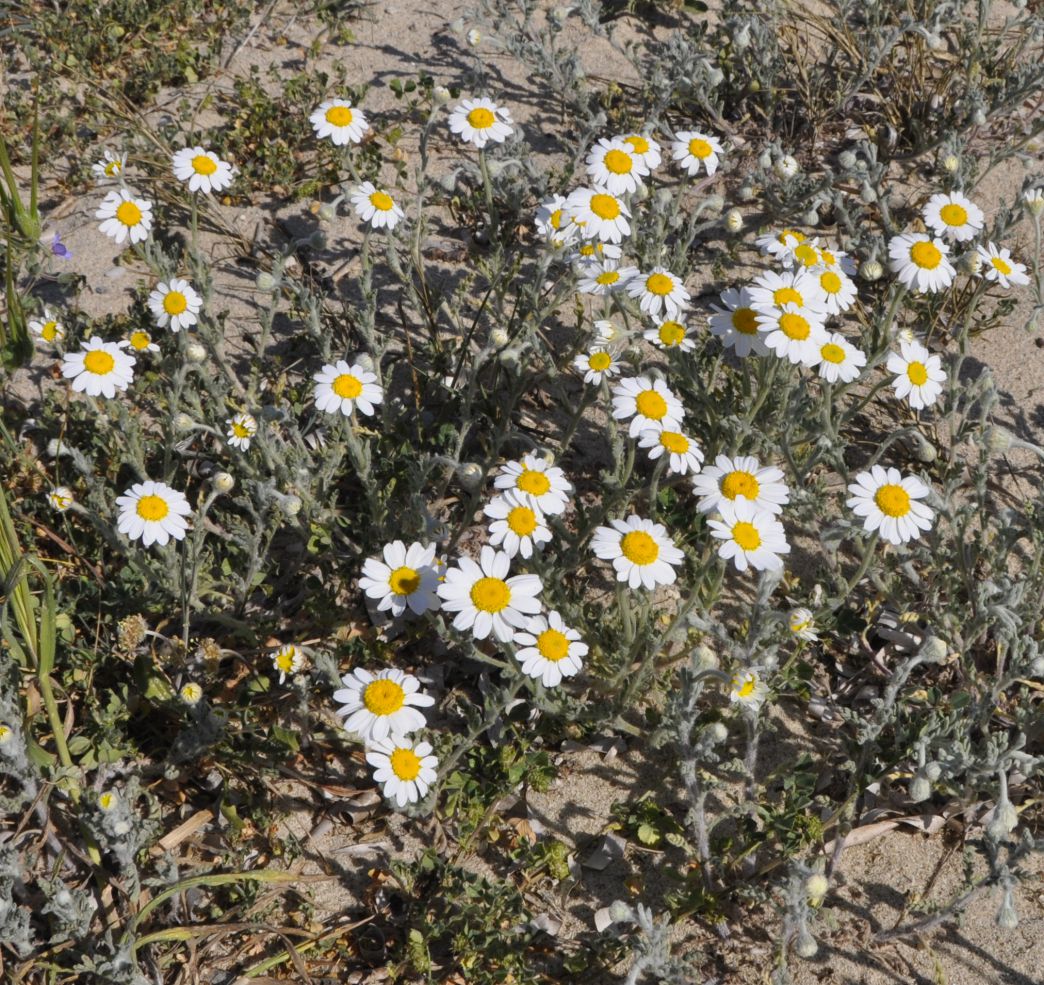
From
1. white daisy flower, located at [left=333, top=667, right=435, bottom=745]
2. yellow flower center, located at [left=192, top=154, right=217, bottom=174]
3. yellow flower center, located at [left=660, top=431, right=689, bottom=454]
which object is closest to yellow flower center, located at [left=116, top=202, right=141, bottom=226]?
yellow flower center, located at [left=192, top=154, right=217, bottom=174]

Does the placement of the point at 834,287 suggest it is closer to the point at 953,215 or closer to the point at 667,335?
the point at 667,335

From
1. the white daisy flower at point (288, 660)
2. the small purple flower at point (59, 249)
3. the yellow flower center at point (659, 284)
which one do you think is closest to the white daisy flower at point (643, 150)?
the yellow flower center at point (659, 284)

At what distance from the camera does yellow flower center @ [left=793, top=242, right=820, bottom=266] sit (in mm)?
3541

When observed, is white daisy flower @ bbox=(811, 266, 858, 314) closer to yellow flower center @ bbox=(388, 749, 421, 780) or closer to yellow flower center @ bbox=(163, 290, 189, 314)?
yellow flower center @ bbox=(388, 749, 421, 780)

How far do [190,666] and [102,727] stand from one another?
0.35m

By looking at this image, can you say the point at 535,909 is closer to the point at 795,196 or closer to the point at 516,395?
the point at 516,395

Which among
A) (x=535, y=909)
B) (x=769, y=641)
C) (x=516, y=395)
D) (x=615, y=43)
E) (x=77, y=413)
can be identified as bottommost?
(x=535, y=909)

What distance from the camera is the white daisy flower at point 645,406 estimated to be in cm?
327

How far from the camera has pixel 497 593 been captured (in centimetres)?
299

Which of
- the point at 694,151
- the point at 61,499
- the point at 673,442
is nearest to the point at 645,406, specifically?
the point at 673,442

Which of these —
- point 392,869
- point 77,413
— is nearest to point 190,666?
point 392,869

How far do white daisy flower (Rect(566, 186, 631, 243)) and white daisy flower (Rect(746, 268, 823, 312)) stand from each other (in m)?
0.70

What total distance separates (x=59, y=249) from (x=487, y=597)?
307cm

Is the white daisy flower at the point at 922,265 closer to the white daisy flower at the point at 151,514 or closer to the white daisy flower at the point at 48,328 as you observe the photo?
the white daisy flower at the point at 151,514
